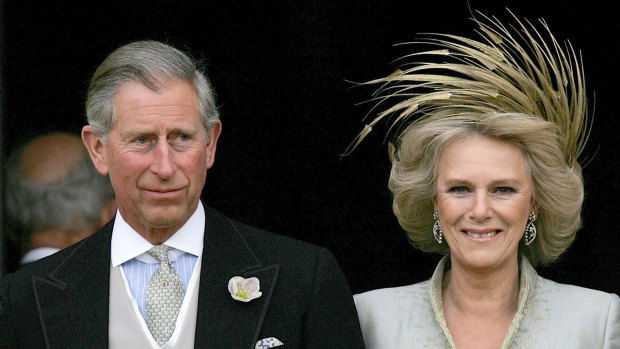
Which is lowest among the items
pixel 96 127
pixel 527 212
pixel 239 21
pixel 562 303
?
pixel 562 303

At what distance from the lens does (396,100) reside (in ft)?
17.4

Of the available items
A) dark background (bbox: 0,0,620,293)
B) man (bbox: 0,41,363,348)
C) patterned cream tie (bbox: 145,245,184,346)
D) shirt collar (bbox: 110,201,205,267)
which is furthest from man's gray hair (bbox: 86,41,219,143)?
dark background (bbox: 0,0,620,293)

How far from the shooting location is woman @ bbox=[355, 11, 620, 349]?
135 inches

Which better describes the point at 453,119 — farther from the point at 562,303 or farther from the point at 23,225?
the point at 23,225

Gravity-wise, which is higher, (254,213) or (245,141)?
(245,141)

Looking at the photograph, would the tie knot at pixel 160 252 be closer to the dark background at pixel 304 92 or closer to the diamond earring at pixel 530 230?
the diamond earring at pixel 530 230

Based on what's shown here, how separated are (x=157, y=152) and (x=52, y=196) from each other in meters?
2.14

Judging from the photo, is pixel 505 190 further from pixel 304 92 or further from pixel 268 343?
pixel 304 92

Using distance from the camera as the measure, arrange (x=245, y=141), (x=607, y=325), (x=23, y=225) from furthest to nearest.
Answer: (x=245, y=141)
(x=23, y=225)
(x=607, y=325)

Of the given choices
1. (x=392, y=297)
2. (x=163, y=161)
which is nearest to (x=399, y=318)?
(x=392, y=297)

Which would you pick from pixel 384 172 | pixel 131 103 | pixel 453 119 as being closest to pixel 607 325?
pixel 453 119

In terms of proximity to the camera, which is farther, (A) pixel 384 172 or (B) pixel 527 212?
(A) pixel 384 172

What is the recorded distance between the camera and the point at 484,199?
134 inches

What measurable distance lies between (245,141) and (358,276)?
88 centimetres
